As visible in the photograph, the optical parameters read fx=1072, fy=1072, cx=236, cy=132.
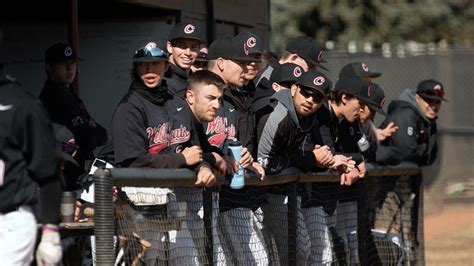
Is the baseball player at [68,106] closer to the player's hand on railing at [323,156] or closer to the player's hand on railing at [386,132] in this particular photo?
the player's hand on railing at [323,156]

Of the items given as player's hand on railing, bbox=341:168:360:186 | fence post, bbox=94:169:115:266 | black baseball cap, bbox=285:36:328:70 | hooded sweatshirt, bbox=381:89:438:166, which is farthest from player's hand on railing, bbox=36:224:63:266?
hooded sweatshirt, bbox=381:89:438:166

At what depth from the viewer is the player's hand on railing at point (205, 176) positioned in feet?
19.7

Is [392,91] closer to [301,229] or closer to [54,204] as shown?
[301,229]

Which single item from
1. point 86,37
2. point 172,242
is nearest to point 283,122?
point 172,242

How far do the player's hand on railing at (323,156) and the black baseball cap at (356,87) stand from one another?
805 millimetres

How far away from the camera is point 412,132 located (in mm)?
10234

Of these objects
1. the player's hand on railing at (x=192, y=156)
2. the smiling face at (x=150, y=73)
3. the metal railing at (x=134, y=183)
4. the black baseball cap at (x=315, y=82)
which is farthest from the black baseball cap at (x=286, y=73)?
the player's hand on railing at (x=192, y=156)

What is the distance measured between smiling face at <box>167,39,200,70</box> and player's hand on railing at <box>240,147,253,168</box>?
116cm

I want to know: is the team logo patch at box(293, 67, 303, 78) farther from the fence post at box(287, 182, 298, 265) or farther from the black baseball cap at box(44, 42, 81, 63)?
the black baseball cap at box(44, 42, 81, 63)

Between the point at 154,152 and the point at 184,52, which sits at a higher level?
the point at 184,52

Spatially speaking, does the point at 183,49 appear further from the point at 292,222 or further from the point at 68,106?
the point at 292,222

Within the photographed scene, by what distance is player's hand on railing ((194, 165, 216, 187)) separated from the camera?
237 inches

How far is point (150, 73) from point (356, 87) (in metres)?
2.20

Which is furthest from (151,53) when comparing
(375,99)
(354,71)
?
(354,71)
